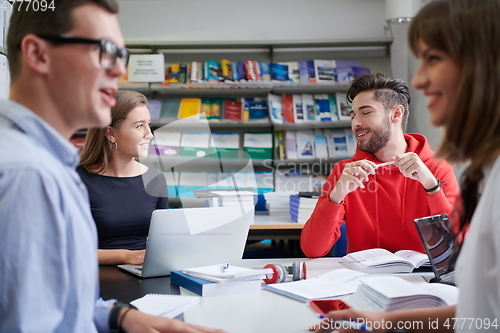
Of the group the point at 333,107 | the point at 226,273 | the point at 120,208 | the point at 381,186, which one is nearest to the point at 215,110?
the point at 333,107

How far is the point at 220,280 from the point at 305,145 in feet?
11.9

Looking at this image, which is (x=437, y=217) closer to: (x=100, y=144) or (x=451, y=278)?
(x=451, y=278)

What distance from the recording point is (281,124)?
15.9ft

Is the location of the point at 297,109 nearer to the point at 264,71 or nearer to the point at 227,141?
the point at 264,71

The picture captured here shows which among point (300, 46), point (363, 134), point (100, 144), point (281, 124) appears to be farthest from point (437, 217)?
point (300, 46)

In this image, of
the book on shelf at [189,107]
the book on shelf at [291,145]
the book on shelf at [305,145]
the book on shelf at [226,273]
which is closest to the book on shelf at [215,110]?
the book on shelf at [189,107]

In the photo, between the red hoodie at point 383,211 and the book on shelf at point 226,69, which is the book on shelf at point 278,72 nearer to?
the book on shelf at point 226,69

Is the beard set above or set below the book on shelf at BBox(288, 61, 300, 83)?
below

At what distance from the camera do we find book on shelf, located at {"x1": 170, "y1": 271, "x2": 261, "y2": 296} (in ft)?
4.53

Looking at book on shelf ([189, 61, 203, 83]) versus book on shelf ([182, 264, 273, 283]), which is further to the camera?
book on shelf ([189, 61, 203, 83])

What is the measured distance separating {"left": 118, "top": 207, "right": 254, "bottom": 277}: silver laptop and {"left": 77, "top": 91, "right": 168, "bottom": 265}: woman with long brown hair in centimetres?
48

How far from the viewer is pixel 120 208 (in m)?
2.12

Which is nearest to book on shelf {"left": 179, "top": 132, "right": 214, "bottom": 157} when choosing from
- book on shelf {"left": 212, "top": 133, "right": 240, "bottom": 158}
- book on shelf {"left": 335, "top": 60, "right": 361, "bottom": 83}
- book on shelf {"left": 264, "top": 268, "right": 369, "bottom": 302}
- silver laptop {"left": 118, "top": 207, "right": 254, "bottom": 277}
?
silver laptop {"left": 118, "top": 207, "right": 254, "bottom": 277}

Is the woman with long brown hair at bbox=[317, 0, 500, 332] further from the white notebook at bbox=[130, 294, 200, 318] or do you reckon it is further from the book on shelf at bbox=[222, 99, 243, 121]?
the book on shelf at bbox=[222, 99, 243, 121]
